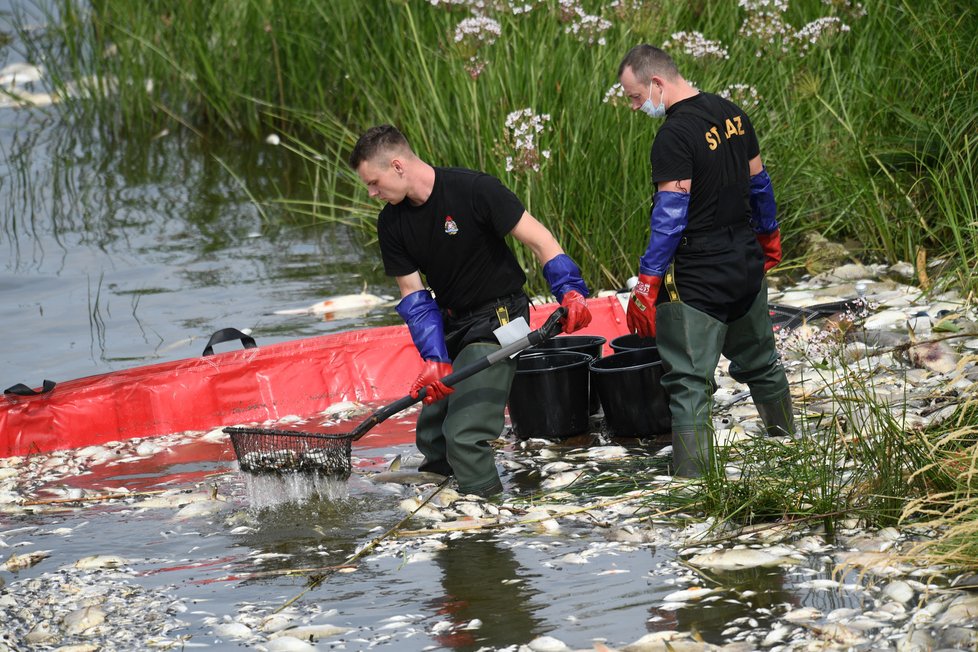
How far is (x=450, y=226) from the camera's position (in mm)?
5270

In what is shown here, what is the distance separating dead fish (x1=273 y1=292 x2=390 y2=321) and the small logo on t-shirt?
344cm

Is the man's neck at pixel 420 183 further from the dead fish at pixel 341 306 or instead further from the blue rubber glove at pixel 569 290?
the dead fish at pixel 341 306

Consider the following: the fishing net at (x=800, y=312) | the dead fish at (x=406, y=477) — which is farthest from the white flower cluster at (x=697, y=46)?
the dead fish at (x=406, y=477)

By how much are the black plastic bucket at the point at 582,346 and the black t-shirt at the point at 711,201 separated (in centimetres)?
117

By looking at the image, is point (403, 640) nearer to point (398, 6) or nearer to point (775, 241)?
point (775, 241)

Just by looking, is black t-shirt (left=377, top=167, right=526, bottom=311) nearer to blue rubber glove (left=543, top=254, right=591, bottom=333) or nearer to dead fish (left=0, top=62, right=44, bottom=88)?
blue rubber glove (left=543, top=254, right=591, bottom=333)

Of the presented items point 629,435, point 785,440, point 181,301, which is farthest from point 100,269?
point 785,440

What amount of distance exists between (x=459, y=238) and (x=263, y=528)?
1.42 meters

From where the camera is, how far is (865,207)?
8156 mm

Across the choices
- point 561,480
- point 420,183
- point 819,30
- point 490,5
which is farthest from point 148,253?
point 561,480

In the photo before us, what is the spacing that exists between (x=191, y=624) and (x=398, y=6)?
26.8 feet

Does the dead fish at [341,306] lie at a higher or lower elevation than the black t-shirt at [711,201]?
lower

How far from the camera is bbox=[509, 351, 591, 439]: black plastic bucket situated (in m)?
5.91

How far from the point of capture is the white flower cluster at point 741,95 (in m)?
7.46
